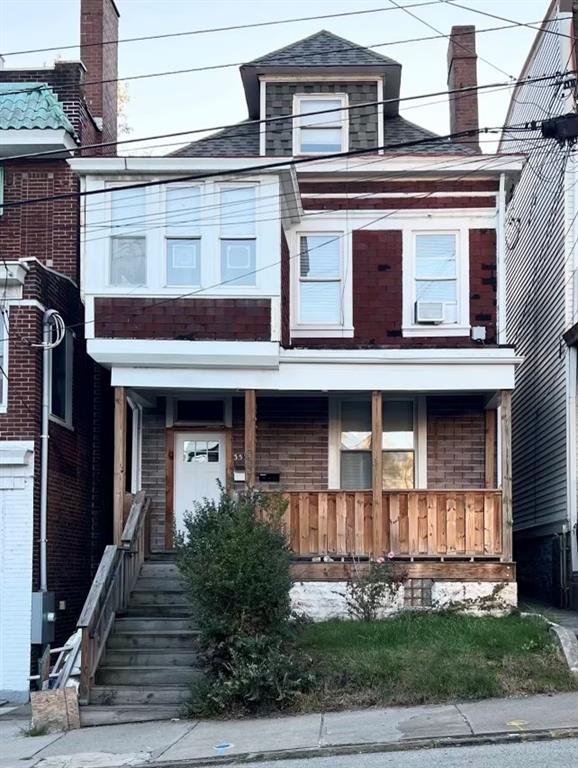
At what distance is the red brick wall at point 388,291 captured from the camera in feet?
60.6

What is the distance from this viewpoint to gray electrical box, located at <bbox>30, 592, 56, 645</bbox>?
49.9 ft

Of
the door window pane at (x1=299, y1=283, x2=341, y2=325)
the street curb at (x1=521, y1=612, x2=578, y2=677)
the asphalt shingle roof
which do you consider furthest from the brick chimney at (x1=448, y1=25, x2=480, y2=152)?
the street curb at (x1=521, y1=612, x2=578, y2=677)

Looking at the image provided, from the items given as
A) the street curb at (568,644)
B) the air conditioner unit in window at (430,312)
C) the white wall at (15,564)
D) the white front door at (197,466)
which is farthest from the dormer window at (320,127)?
the street curb at (568,644)

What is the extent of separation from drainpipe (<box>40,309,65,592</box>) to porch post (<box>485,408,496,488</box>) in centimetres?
737

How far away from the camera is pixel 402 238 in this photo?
1875 cm

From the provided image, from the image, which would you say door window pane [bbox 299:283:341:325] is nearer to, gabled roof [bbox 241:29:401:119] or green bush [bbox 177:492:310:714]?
gabled roof [bbox 241:29:401:119]

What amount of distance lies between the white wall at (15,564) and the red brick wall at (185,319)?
2.43 metres

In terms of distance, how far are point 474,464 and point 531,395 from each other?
3.81 m

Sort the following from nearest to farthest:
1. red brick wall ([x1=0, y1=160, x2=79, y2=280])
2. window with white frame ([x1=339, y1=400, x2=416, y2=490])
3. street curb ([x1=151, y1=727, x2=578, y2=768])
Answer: street curb ([x1=151, y1=727, x2=578, y2=768]), red brick wall ([x1=0, y1=160, x2=79, y2=280]), window with white frame ([x1=339, y1=400, x2=416, y2=490])

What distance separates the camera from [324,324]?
18656 millimetres

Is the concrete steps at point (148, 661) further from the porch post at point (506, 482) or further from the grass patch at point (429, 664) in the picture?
the porch post at point (506, 482)

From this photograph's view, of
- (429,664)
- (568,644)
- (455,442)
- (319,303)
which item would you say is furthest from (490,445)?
(429,664)

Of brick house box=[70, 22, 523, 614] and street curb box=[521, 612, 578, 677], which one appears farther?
brick house box=[70, 22, 523, 614]

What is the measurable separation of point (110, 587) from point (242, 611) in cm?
291
